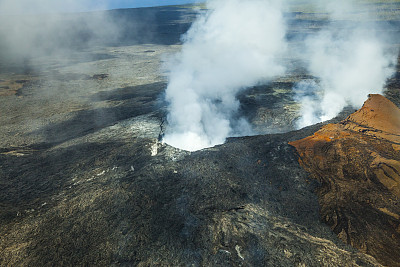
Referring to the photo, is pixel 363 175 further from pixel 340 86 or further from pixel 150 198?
pixel 340 86

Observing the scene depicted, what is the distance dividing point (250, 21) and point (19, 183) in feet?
72.1

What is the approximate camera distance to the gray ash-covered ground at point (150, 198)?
13.0ft

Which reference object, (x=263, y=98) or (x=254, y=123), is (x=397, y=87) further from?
(x=254, y=123)

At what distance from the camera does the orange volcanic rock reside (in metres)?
4.20

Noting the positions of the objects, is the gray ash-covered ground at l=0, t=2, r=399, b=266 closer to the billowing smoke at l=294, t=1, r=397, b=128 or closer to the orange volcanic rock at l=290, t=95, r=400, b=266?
the orange volcanic rock at l=290, t=95, r=400, b=266

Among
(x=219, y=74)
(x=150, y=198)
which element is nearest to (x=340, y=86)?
(x=219, y=74)

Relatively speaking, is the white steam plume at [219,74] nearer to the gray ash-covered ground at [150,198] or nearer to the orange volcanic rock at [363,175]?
the gray ash-covered ground at [150,198]

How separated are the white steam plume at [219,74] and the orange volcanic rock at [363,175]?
3.35 meters

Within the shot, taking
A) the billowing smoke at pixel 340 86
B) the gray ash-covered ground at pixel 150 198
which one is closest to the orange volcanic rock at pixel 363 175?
the gray ash-covered ground at pixel 150 198

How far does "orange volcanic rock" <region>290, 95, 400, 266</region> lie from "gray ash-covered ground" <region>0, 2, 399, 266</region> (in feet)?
1.10

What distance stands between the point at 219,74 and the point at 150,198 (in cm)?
1093

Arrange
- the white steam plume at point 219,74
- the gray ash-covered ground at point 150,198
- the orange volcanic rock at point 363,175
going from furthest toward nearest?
1. the white steam plume at point 219,74
2. the orange volcanic rock at point 363,175
3. the gray ash-covered ground at point 150,198

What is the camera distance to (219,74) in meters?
14.4

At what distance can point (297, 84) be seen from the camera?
45.5 feet
